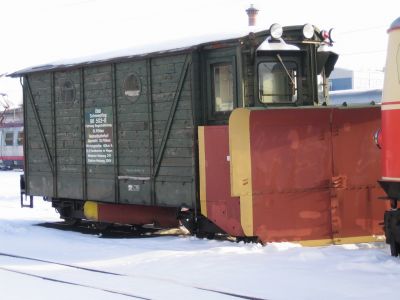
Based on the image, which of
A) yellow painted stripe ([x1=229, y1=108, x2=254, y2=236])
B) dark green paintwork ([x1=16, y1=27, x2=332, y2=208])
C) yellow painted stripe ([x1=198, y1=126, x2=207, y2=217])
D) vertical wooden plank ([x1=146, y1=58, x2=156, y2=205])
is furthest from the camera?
vertical wooden plank ([x1=146, y1=58, x2=156, y2=205])

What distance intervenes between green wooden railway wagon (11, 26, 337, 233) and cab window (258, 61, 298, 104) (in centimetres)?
2

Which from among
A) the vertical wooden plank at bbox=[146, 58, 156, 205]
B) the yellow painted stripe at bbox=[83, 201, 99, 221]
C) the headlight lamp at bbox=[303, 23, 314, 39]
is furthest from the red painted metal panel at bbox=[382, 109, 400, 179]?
the yellow painted stripe at bbox=[83, 201, 99, 221]

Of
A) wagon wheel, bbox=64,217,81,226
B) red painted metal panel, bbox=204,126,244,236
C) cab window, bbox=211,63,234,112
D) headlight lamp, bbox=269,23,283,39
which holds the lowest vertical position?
wagon wheel, bbox=64,217,81,226

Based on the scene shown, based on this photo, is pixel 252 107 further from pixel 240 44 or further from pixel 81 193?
pixel 81 193

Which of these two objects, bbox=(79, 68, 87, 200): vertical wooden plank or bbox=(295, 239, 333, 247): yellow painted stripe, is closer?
bbox=(295, 239, 333, 247): yellow painted stripe

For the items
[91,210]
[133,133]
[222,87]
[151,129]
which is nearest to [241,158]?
[222,87]

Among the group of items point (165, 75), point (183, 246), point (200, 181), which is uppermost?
point (165, 75)

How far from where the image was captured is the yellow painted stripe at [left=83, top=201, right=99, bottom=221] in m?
12.0

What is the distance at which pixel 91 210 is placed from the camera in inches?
477

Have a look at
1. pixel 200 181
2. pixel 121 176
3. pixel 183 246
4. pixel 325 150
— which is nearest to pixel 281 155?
pixel 325 150

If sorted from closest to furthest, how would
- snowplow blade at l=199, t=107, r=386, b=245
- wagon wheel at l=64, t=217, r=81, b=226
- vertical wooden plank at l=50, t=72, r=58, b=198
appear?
snowplow blade at l=199, t=107, r=386, b=245, vertical wooden plank at l=50, t=72, r=58, b=198, wagon wheel at l=64, t=217, r=81, b=226

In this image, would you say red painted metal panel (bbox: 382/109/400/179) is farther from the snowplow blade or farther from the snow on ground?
the snowplow blade

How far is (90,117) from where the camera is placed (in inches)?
464

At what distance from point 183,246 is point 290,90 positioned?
287 cm
